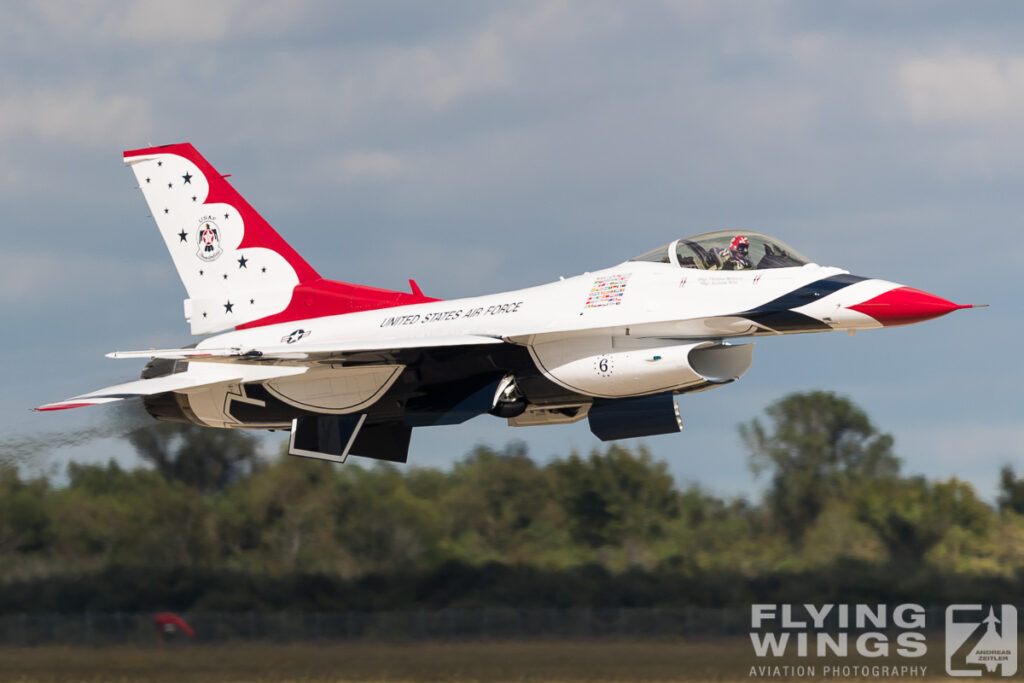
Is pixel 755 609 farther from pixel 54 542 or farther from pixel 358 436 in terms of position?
pixel 54 542

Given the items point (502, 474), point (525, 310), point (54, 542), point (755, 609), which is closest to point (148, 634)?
point (54, 542)

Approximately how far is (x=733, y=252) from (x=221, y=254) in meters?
7.54

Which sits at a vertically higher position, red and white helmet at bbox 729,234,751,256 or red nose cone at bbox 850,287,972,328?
red and white helmet at bbox 729,234,751,256

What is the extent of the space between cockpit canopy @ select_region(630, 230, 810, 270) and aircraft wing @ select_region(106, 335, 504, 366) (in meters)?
2.35

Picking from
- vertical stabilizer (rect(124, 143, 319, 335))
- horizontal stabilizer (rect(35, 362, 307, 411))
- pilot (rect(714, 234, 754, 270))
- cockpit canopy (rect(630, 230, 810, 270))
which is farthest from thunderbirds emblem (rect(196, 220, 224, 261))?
pilot (rect(714, 234, 754, 270))

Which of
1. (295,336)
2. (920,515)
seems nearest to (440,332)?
(295,336)

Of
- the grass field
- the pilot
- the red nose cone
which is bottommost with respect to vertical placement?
the grass field

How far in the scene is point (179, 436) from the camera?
68.4 ft

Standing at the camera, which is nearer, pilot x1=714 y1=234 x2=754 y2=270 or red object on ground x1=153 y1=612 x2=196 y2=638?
pilot x1=714 y1=234 x2=754 y2=270

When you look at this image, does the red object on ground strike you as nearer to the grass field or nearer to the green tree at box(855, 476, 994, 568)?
the grass field

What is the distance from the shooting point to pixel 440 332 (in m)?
18.0

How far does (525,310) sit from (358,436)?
136 inches

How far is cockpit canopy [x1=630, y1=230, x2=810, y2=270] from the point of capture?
16609 millimetres

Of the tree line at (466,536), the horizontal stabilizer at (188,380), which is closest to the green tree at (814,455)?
the tree line at (466,536)
